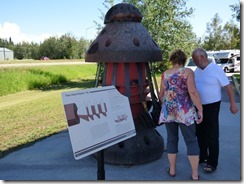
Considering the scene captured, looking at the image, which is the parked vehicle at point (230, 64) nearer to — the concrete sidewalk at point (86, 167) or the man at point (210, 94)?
the concrete sidewalk at point (86, 167)

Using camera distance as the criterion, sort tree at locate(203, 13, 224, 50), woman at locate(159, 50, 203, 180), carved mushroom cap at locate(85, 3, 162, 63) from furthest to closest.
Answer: tree at locate(203, 13, 224, 50) < carved mushroom cap at locate(85, 3, 162, 63) < woman at locate(159, 50, 203, 180)

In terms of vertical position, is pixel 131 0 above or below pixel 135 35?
above

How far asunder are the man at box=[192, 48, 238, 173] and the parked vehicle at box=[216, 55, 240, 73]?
26.5m

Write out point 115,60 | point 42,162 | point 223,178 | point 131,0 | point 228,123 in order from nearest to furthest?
point 223,178 → point 115,60 → point 42,162 → point 228,123 → point 131,0

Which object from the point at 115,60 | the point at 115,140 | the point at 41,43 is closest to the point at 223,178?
the point at 115,140

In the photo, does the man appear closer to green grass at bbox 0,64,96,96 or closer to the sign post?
the sign post

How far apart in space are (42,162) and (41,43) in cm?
7445

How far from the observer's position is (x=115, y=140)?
10.9 ft

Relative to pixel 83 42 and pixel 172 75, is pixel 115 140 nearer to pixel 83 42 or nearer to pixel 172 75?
pixel 172 75

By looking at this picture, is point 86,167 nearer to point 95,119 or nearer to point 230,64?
point 95,119

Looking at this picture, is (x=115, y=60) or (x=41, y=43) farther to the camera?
(x=41, y=43)

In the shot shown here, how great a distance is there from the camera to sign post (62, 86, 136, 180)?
296 centimetres

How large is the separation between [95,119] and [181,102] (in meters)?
1.25

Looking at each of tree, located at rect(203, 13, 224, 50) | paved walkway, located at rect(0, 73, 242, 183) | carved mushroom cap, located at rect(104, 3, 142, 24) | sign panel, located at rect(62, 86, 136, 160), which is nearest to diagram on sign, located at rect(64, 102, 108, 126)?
sign panel, located at rect(62, 86, 136, 160)
